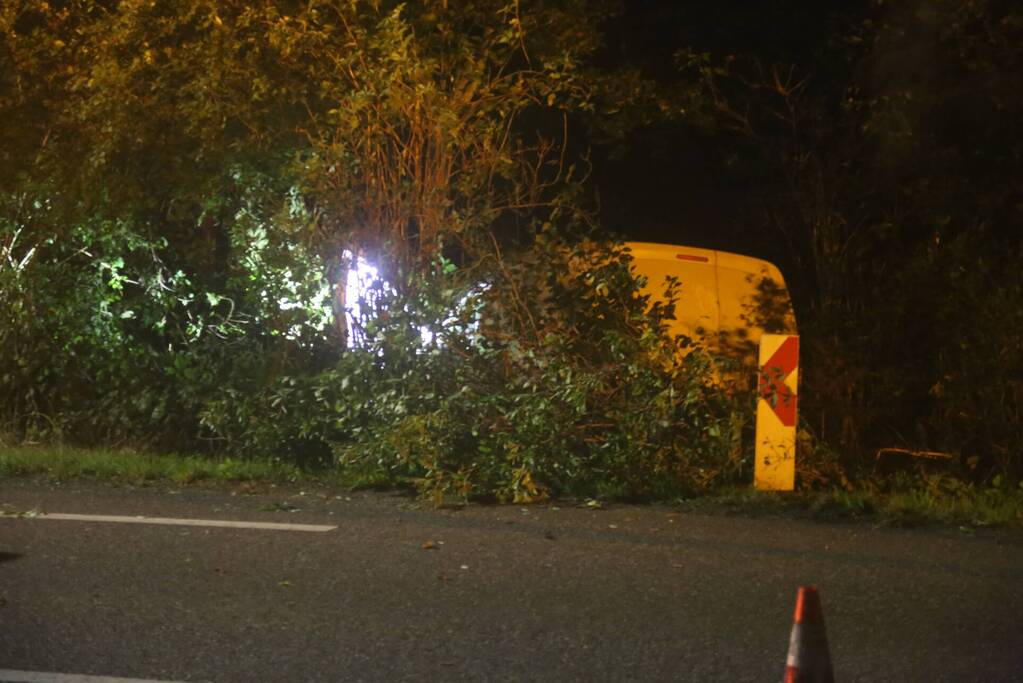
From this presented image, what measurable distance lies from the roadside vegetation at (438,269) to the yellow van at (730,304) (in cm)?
23

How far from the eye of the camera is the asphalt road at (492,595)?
604 cm

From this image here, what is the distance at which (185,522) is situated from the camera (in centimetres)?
912

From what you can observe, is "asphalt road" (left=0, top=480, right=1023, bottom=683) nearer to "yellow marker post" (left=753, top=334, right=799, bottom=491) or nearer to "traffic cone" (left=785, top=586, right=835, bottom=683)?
"yellow marker post" (left=753, top=334, right=799, bottom=491)

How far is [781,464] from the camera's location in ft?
34.0

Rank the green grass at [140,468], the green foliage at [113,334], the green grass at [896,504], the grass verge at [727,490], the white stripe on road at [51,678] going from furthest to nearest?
1. the green foliage at [113,334]
2. the green grass at [140,468]
3. the grass verge at [727,490]
4. the green grass at [896,504]
5. the white stripe on road at [51,678]

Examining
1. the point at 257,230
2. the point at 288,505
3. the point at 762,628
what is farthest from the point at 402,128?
the point at 762,628

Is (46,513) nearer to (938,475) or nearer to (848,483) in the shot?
(848,483)

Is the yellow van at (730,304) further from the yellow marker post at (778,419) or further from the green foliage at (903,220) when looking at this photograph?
the yellow marker post at (778,419)

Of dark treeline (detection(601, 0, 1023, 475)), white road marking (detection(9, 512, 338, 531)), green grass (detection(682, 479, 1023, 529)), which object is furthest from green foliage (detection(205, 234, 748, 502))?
dark treeline (detection(601, 0, 1023, 475))

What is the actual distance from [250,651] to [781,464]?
5.17m

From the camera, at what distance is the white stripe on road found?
226 inches

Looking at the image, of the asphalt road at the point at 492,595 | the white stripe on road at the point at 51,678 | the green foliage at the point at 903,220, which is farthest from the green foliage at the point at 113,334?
the white stripe on road at the point at 51,678

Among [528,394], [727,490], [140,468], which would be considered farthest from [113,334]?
[727,490]

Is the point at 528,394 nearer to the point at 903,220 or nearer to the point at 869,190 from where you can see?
the point at 869,190
